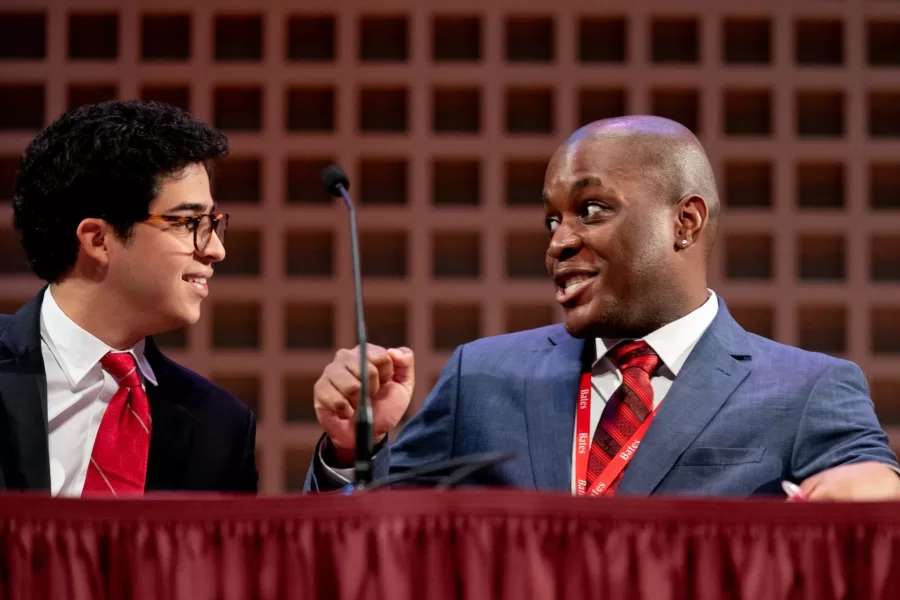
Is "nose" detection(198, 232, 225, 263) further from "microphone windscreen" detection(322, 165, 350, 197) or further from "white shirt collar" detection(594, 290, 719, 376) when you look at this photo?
"white shirt collar" detection(594, 290, 719, 376)

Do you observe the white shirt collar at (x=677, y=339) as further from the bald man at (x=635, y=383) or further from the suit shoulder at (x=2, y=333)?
the suit shoulder at (x=2, y=333)

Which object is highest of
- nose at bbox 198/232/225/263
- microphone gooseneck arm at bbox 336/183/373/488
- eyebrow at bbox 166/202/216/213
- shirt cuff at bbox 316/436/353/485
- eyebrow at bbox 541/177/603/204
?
eyebrow at bbox 541/177/603/204

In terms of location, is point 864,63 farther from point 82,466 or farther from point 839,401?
point 82,466

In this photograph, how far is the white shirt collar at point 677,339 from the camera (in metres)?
2.10

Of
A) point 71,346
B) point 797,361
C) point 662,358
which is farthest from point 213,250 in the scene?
point 797,361

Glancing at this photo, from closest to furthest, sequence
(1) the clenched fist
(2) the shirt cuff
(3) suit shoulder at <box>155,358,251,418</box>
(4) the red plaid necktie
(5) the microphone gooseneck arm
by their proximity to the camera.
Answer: (5) the microphone gooseneck arm
(1) the clenched fist
(2) the shirt cuff
(4) the red plaid necktie
(3) suit shoulder at <box>155,358,251,418</box>

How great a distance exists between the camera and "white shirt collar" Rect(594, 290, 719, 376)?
6.88 feet

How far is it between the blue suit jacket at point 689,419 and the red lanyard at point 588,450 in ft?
0.06

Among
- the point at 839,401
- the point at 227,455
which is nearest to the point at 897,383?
the point at 839,401

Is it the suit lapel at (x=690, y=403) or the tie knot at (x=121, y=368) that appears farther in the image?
the tie knot at (x=121, y=368)

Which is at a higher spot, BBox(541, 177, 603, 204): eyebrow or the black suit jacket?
BBox(541, 177, 603, 204): eyebrow

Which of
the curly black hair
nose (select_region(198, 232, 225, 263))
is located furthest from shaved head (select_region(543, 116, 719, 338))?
the curly black hair

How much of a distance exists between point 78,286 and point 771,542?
4.74ft

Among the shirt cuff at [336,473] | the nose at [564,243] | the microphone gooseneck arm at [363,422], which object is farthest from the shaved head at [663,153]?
the shirt cuff at [336,473]
